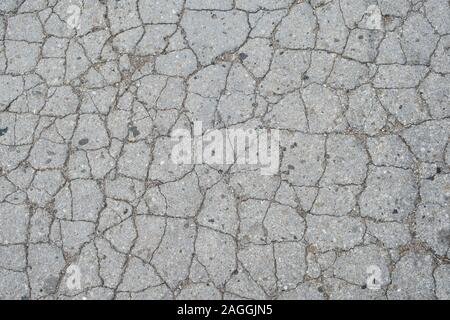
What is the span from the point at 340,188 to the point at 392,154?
417 millimetres

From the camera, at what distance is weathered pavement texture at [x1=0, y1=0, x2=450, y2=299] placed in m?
3.30

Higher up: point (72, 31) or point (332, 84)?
point (72, 31)

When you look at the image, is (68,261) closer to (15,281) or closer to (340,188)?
(15,281)

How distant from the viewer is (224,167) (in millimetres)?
3496

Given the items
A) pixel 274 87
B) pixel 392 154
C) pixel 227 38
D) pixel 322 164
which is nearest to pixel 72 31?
pixel 227 38

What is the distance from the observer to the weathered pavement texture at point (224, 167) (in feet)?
10.8

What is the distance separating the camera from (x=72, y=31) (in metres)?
3.88

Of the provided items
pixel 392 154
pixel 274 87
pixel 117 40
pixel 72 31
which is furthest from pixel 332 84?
pixel 72 31
